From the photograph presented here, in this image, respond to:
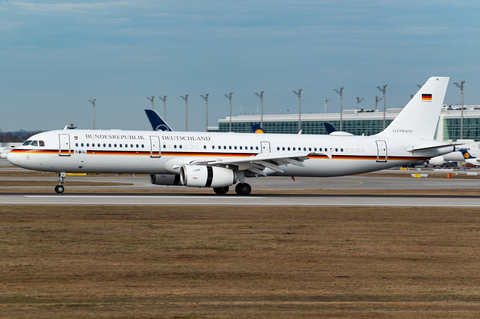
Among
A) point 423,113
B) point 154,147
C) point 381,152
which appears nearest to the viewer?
point 154,147

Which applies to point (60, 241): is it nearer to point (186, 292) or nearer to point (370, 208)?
point (186, 292)

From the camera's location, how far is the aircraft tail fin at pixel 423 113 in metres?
44.8

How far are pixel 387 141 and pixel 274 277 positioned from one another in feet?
105

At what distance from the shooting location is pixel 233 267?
47.8 feet

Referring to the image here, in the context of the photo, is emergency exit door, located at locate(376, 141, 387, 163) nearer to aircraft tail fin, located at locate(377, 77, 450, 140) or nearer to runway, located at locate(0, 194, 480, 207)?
aircraft tail fin, located at locate(377, 77, 450, 140)

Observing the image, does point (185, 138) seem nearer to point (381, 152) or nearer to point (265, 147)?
point (265, 147)

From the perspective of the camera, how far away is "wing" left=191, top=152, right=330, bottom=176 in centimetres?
3692

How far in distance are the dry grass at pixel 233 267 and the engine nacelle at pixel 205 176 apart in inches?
411

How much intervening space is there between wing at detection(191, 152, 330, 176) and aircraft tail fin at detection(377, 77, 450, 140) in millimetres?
10388

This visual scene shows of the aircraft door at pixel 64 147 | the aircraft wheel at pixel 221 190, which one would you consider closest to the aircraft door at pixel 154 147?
the aircraft wheel at pixel 221 190

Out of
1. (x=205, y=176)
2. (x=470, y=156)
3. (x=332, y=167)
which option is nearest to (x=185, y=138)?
(x=205, y=176)

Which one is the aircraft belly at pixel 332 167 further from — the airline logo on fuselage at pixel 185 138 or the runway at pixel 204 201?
the runway at pixel 204 201

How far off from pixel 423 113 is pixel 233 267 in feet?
112

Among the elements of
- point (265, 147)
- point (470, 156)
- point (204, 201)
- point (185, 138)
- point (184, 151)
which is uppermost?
point (185, 138)
